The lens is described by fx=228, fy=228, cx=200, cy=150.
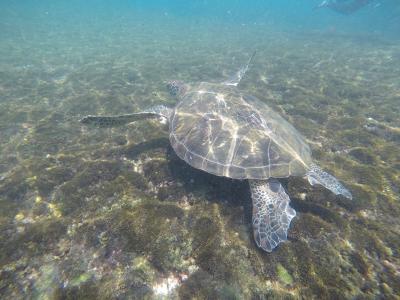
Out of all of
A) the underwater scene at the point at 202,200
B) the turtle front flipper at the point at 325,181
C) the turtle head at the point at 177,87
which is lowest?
the underwater scene at the point at 202,200

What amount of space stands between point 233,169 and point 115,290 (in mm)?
2902

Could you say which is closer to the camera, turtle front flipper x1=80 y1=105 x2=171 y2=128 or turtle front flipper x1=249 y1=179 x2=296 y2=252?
turtle front flipper x1=249 y1=179 x2=296 y2=252

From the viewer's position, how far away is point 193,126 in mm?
5617

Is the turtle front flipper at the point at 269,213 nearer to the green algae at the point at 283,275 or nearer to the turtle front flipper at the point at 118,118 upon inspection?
the green algae at the point at 283,275

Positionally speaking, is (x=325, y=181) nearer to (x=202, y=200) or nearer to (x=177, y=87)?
(x=202, y=200)

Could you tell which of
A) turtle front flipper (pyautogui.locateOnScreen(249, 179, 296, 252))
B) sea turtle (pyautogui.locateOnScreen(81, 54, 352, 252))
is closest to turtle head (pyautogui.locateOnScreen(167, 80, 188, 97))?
sea turtle (pyautogui.locateOnScreen(81, 54, 352, 252))

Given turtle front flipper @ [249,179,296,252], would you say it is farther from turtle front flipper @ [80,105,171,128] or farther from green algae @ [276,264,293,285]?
turtle front flipper @ [80,105,171,128]

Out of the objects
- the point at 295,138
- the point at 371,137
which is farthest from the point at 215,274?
the point at 371,137

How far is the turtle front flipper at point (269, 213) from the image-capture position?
412 centimetres

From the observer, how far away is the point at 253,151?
4871 mm

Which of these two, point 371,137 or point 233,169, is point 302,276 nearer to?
point 233,169

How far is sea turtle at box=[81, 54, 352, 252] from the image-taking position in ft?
14.6

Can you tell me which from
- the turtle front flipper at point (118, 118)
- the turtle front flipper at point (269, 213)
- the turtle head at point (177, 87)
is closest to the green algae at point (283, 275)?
the turtle front flipper at point (269, 213)

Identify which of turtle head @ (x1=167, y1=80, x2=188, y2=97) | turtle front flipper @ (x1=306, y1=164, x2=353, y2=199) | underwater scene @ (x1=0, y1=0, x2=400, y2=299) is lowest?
underwater scene @ (x1=0, y1=0, x2=400, y2=299)
